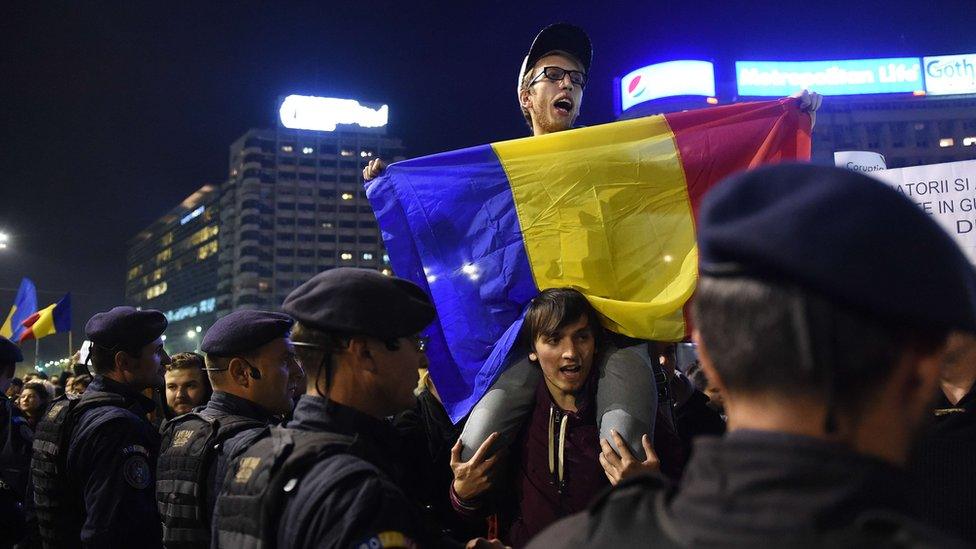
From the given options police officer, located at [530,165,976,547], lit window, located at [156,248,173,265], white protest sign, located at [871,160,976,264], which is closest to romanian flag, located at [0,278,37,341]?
white protest sign, located at [871,160,976,264]

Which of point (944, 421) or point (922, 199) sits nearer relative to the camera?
point (944, 421)

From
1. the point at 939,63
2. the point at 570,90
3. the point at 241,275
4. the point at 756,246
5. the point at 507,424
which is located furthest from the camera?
the point at 241,275

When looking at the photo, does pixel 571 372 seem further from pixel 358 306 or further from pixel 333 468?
pixel 333 468

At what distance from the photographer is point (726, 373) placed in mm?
1323

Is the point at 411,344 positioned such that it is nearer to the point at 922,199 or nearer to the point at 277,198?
the point at 922,199

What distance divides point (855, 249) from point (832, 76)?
75.6m

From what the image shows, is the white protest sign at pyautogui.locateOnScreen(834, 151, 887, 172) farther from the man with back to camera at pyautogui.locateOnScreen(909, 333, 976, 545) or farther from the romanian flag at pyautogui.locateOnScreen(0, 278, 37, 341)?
the romanian flag at pyautogui.locateOnScreen(0, 278, 37, 341)

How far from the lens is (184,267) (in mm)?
133125

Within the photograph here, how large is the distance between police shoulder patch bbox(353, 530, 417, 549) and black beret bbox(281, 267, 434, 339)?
784 mm

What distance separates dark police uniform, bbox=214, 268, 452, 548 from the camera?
7.02ft

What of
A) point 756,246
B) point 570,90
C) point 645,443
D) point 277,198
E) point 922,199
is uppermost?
point 277,198

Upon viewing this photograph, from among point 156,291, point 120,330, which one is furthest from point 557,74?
point 156,291

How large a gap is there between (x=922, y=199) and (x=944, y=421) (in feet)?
10.6

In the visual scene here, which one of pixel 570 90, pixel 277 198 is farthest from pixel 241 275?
pixel 570 90
